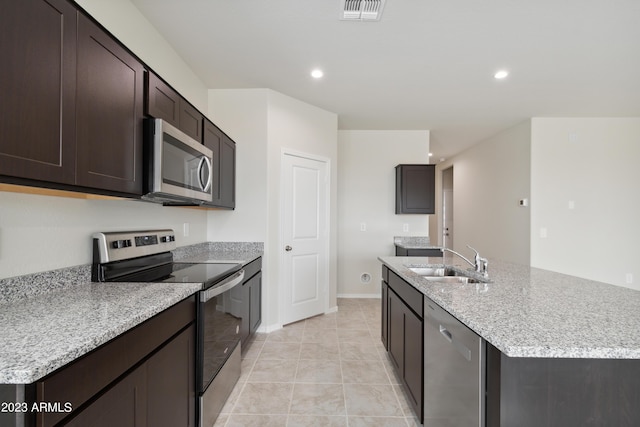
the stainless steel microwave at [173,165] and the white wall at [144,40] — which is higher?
the white wall at [144,40]

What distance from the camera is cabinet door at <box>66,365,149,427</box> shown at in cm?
85

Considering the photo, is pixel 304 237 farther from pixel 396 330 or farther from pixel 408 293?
pixel 408 293

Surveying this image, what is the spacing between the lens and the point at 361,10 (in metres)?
2.03

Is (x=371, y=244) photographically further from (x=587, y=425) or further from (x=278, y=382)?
(x=587, y=425)

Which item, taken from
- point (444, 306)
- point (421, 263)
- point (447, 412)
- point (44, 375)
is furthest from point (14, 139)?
point (421, 263)

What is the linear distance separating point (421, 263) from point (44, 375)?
219 cm

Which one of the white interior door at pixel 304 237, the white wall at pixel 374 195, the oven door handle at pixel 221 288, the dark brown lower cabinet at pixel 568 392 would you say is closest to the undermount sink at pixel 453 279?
the dark brown lower cabinet at pixel 568 392

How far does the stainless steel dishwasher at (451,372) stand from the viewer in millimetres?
1035

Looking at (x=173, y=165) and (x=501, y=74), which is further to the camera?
(x=501, y=74)

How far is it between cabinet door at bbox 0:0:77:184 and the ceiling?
122 centimetres

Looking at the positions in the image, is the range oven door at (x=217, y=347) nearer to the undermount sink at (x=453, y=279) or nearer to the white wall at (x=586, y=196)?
the undermount sink at (x=453, y=279)

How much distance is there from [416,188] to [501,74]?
75.1 inches

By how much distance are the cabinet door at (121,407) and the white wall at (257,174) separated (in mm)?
2121

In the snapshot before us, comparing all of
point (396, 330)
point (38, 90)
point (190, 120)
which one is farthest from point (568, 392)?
point (190, 120)
